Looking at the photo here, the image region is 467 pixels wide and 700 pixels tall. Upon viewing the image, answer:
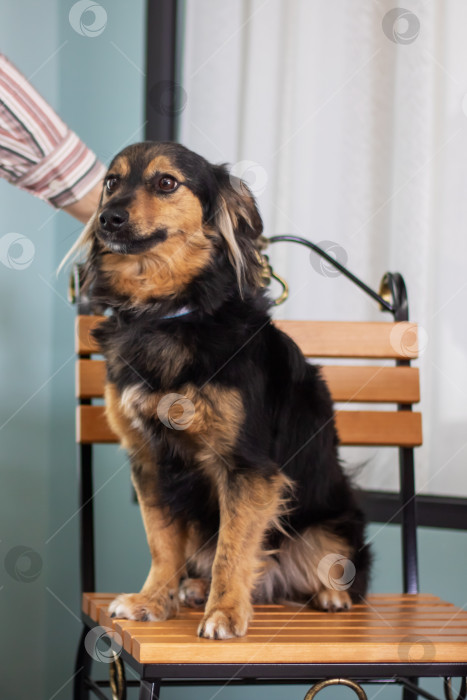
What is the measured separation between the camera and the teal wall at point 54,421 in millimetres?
2023

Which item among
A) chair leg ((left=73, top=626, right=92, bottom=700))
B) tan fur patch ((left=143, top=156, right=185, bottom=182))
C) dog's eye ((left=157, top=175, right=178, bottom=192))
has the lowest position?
chair leg ((left=73, top=626, right=92, bottom=700))

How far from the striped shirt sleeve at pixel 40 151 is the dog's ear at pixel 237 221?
434 millimetres

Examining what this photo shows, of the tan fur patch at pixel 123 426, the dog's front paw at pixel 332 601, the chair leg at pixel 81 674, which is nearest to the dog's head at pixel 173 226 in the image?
the tan fur patch at pixel 123 426

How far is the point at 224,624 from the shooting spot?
44.1 inches

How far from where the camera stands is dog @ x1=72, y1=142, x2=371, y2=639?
4.01 feet

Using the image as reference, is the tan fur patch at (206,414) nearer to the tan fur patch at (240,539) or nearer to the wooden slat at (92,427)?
the tan fur patch at (240,539)

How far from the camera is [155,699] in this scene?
108 centimetres

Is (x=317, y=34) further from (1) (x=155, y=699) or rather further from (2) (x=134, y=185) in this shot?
(1) (x=155, y=699)

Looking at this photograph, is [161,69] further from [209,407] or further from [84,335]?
[209,407]

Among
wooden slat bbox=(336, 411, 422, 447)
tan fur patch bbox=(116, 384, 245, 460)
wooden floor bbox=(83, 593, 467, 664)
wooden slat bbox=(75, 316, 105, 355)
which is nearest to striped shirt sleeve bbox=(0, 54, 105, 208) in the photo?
wooden slat bbox=(75, 316, 105, 355)

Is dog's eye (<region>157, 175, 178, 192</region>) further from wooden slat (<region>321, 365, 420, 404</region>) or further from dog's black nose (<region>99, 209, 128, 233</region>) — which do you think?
wooden slat (<region>321, 365, 420, 404</region>)

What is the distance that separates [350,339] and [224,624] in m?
0.84

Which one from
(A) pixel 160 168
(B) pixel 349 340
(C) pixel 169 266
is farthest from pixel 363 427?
(A) pixel 160 168

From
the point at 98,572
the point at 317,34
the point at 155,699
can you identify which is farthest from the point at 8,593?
the point at 317,34
